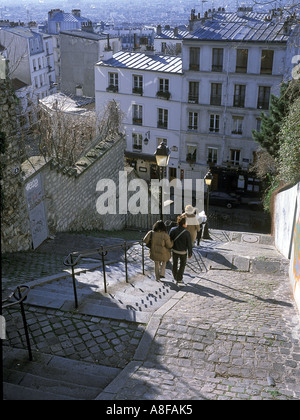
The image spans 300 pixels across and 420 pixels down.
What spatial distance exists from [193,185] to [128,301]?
75.4 feet

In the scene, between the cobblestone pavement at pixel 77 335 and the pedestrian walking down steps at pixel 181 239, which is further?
the pedestrian walking down steps at pixel 181 239

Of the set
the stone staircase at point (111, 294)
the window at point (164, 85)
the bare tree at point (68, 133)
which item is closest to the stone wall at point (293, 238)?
the stone staircase at point (111, 294)

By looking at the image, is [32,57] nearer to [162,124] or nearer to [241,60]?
[162,124]

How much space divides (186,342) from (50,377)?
1.88 meters

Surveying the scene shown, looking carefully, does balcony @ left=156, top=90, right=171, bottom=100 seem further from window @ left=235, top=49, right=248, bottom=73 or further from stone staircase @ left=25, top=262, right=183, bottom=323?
stone staircase @ left=25, top=262, right=183, bottom=323

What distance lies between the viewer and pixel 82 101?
30.8 meters

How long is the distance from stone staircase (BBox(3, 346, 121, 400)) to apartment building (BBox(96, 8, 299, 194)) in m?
23.5

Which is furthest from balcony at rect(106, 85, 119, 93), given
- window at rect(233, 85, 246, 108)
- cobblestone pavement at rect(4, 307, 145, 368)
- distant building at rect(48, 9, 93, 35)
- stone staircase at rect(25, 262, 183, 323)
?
distant building at rect(48, 9, 93, 35)

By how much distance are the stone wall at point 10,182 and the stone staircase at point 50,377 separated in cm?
489

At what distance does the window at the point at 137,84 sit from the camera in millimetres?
29016

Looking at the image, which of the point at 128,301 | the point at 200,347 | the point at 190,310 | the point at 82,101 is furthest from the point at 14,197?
the point at 82,101

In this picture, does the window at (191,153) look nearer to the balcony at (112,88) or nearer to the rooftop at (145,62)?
the rooftop at (145,62)
